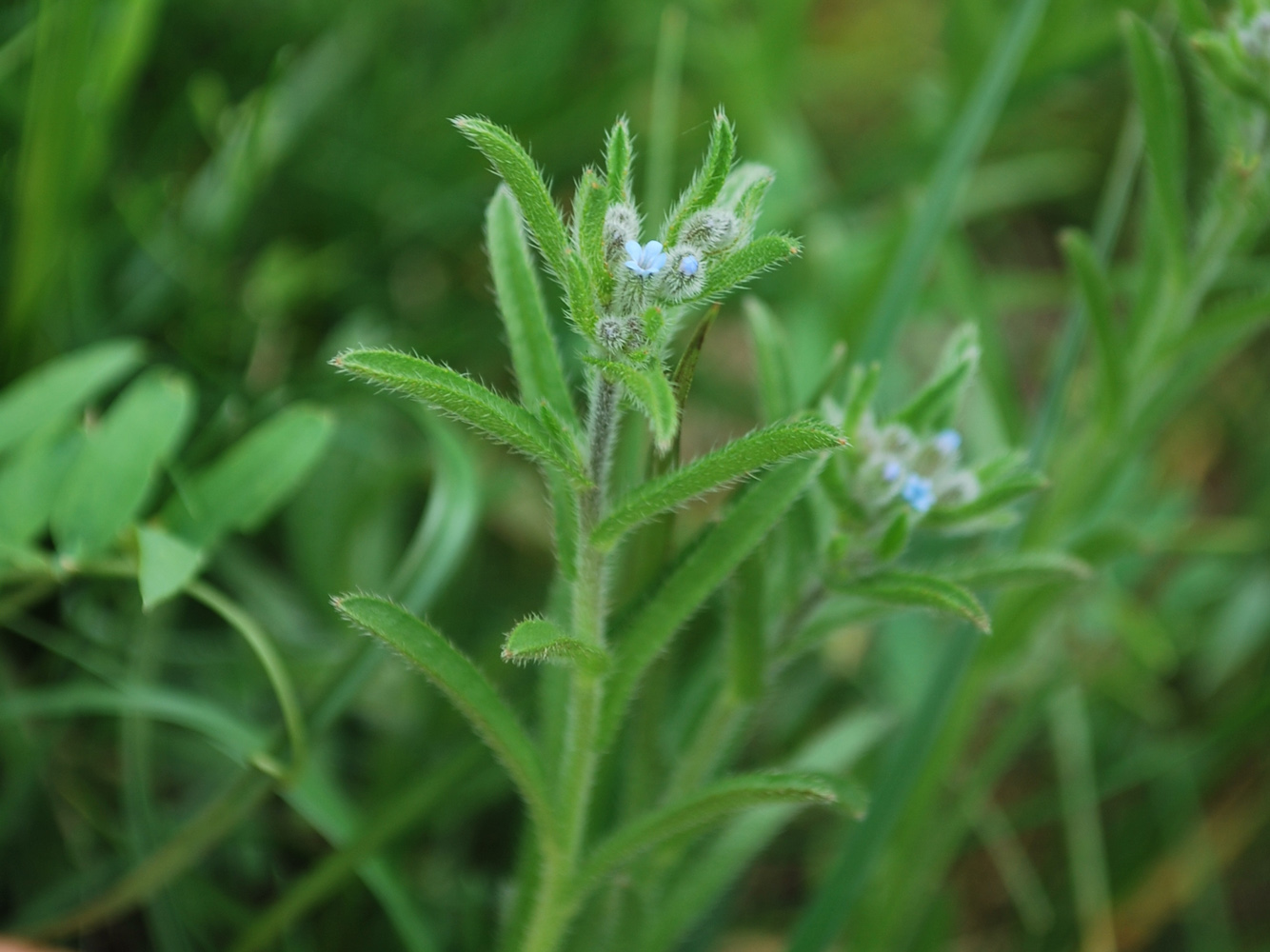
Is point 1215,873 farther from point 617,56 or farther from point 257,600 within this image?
point 617,56

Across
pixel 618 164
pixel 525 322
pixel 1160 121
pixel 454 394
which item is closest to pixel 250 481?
pixel 525 322

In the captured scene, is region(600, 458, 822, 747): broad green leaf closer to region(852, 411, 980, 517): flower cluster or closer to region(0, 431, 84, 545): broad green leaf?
region(852, 411, 980, 517): flower cluster

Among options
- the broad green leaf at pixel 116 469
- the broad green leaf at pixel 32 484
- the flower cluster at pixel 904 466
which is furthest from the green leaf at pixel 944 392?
the broad green leaf at pixel 32 484

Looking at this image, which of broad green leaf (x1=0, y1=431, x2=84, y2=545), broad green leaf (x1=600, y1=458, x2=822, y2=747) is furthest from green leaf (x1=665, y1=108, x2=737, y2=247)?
broad green leaf (x1=0, y1=431, x2=84, y2=545)

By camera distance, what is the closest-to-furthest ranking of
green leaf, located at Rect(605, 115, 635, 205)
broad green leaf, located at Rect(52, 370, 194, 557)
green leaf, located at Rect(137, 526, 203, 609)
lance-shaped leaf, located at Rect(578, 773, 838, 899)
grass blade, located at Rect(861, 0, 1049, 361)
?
1. green leaf, located at Rect(605, 115, 635, 205)
2. lance-shaped leaf, located at Rect(578, 773, 838, 899)
3. green leaf, located at Rect(137, 526, 203, 609)
4. broad green leaf, located at Rect(52, 370, 194, 557)
5. grass blade, located at Rect(861, 0, 1049, 361)

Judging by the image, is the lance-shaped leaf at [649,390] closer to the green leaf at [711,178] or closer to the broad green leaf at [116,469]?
the green leaf at [711,178]

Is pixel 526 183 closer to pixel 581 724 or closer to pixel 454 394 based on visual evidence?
pixel 454 394
